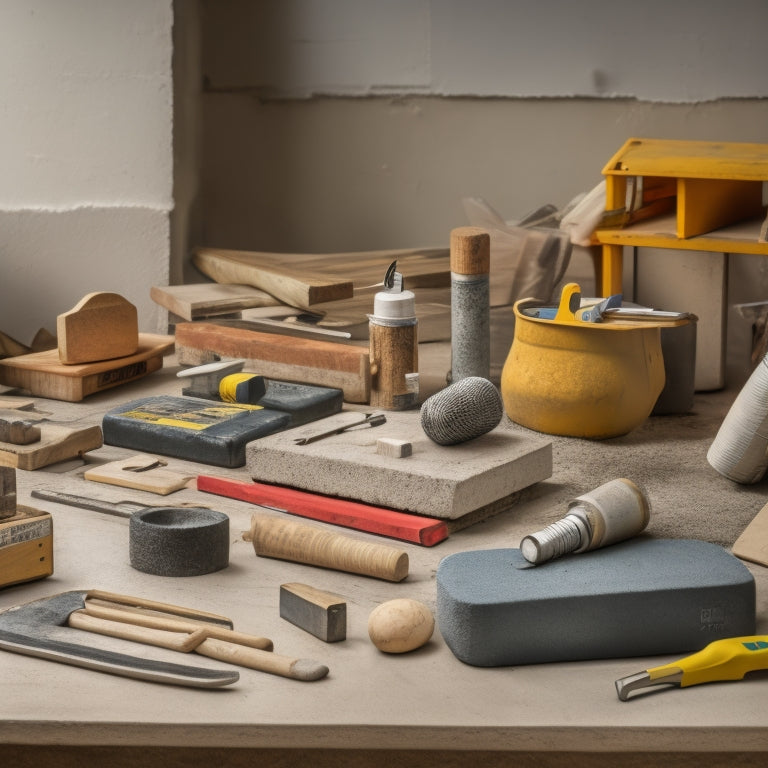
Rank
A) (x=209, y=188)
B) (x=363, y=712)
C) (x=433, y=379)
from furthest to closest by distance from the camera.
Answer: (x=209, y=188) < (x=433, y=379) < (x=363, y=712)

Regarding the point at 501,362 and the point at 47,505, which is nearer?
the point at 47,505

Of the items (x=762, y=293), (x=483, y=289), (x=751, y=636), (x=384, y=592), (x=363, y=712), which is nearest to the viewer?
(x=363, y=712)

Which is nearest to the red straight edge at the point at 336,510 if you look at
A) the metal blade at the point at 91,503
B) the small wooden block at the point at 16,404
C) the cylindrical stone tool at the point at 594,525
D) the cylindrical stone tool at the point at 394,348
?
the metal blade at the point at 91,503

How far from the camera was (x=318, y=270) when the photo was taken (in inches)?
110

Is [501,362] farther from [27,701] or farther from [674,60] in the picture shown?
[27,701]

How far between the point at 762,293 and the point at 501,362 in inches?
28.4

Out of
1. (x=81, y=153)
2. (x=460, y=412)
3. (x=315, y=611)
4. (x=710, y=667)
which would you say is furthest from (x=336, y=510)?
(x=81, y=153)

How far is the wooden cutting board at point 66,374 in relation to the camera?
2316 mm

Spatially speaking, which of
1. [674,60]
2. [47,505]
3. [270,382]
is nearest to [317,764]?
[47,505]

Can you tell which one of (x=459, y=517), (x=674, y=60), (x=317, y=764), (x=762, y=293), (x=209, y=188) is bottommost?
(x=317, y=764)

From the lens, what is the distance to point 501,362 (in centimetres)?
249

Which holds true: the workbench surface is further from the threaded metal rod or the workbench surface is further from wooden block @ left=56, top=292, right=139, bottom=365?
wooden block @ left=56, top=292, right=139, bottom=365

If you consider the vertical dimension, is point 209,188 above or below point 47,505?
above

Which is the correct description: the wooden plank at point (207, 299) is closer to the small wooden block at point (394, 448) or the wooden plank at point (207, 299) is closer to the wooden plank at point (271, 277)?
the wooden plank at point (271, 277)
